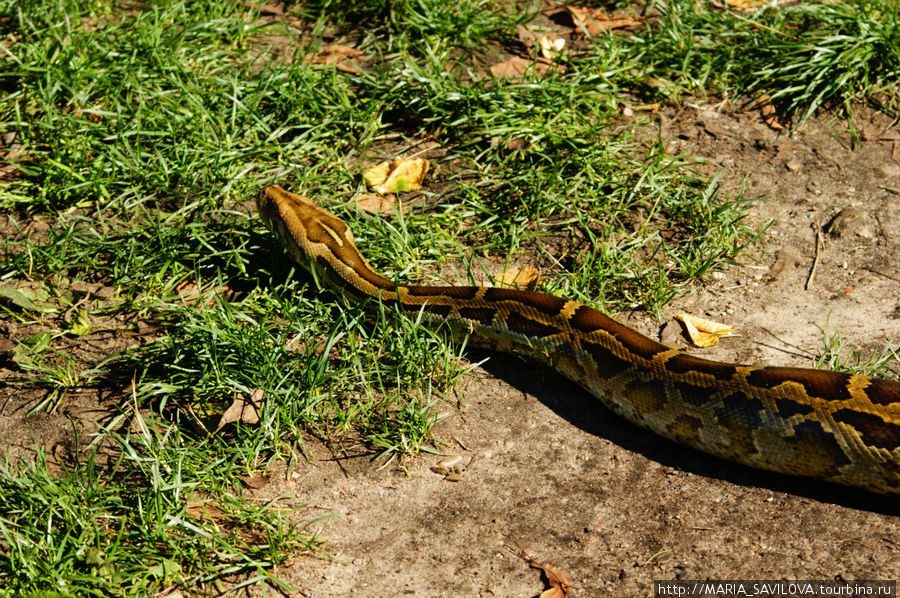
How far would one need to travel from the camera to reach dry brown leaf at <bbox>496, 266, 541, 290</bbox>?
20.7 feet

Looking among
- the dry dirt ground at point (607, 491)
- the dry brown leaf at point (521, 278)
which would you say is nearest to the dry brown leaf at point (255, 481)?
the dry dirt ground at point (607, 491)

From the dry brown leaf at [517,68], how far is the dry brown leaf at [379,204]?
1.62 m

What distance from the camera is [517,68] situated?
26.3 feet

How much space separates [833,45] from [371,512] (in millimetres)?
5441

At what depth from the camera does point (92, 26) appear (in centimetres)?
846

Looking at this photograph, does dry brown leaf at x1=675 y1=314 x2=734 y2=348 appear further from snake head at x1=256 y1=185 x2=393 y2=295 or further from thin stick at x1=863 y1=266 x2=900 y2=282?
snake head at x1=256 y1=185 x2=393 y2=295

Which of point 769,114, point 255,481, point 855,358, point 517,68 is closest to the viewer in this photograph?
point 255,481

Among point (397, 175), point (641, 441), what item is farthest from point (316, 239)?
point (641, 441)

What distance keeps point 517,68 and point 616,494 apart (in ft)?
14.6

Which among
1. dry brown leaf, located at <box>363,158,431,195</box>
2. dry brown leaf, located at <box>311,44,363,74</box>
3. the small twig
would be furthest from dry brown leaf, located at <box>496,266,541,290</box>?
dry brown leaf, located at <box>311,44,363,74</box>

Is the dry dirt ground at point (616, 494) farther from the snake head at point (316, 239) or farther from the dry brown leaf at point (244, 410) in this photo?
the snake head at point (316, 239)

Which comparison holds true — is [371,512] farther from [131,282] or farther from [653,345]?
[131,282]

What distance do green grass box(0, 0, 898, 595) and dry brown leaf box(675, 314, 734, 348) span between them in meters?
0.30

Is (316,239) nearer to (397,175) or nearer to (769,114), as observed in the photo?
(397,175)
